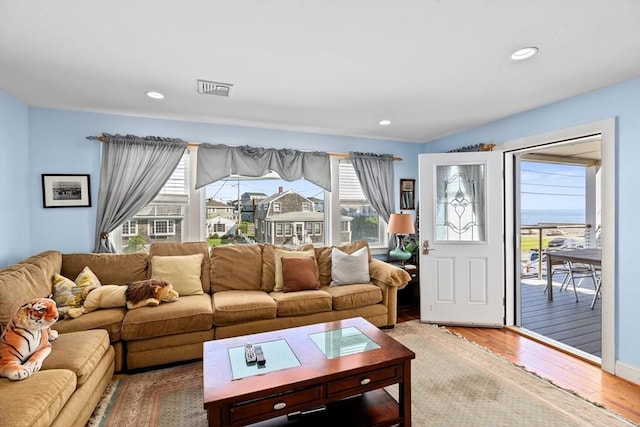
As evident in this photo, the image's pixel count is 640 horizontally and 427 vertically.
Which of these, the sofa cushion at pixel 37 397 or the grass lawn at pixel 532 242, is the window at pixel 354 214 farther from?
the grass lawn at pixel 532 242

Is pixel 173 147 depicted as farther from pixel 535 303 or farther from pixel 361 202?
pixel 535 303

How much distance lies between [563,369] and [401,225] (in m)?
2.09

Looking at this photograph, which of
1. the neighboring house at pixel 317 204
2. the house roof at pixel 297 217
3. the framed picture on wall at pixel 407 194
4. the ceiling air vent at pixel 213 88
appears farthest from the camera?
the framed picture on wall at pixel 407 194

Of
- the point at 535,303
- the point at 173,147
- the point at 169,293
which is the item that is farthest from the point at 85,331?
the point at 535,303

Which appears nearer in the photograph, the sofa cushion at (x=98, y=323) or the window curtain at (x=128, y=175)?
the sofa cushion at (x=98, y=323)

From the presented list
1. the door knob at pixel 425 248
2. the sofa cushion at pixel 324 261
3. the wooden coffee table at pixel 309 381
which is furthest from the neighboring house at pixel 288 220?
the wooden coffee table at pixel 309 381

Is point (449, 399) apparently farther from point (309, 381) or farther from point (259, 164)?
point (259, 164)

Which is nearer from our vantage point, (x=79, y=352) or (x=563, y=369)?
(x=79, y=352)

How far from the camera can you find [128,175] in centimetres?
329

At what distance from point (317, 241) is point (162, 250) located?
76.1 inches

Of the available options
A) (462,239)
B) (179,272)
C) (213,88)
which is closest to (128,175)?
(179,272)

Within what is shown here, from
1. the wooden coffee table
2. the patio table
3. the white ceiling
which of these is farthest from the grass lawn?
the wooden coffee table

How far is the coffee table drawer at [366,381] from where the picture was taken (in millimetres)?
1686

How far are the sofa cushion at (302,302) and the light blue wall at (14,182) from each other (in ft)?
7.91
